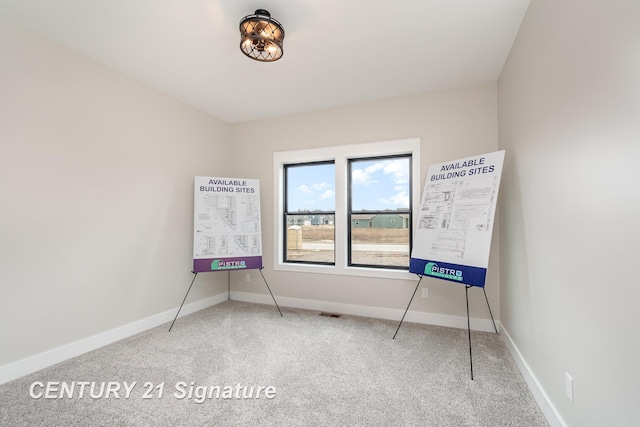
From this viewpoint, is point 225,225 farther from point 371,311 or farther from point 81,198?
point 371,311

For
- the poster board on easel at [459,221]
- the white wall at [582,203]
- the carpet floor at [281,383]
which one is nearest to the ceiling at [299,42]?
the white wall at [582,203]

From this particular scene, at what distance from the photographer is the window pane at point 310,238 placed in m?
3.91

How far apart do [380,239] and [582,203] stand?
2.38 metres

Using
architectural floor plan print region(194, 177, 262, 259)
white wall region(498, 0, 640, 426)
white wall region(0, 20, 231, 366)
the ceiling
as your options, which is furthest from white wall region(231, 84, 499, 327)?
white wall region(0, 20, 231, 366)

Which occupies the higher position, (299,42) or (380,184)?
(299,42)

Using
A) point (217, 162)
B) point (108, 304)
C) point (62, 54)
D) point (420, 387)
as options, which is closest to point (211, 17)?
point (62, 54)

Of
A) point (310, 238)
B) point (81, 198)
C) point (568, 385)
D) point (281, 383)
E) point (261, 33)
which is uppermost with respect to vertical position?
point (261, 33)

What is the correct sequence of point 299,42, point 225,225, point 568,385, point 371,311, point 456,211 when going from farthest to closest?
point 225,225
point 371,311
point 456,211
point 299,42
point 568,385

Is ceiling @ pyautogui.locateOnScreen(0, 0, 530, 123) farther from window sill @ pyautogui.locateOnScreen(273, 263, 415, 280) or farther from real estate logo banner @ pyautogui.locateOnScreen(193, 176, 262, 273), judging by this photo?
window sill @ pyautogui.locateOnScreen(273, 263, 415, 280)

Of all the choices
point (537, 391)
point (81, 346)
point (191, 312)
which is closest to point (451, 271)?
point (537, 391)

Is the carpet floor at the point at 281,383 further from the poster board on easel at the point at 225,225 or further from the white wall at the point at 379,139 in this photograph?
the poster board on easel at the point at 225,225

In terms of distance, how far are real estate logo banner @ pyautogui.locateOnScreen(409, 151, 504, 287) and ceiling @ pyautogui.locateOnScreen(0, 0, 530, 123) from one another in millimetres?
1008

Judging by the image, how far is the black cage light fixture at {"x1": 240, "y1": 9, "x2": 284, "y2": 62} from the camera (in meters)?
2.01

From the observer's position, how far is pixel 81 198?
256cm
